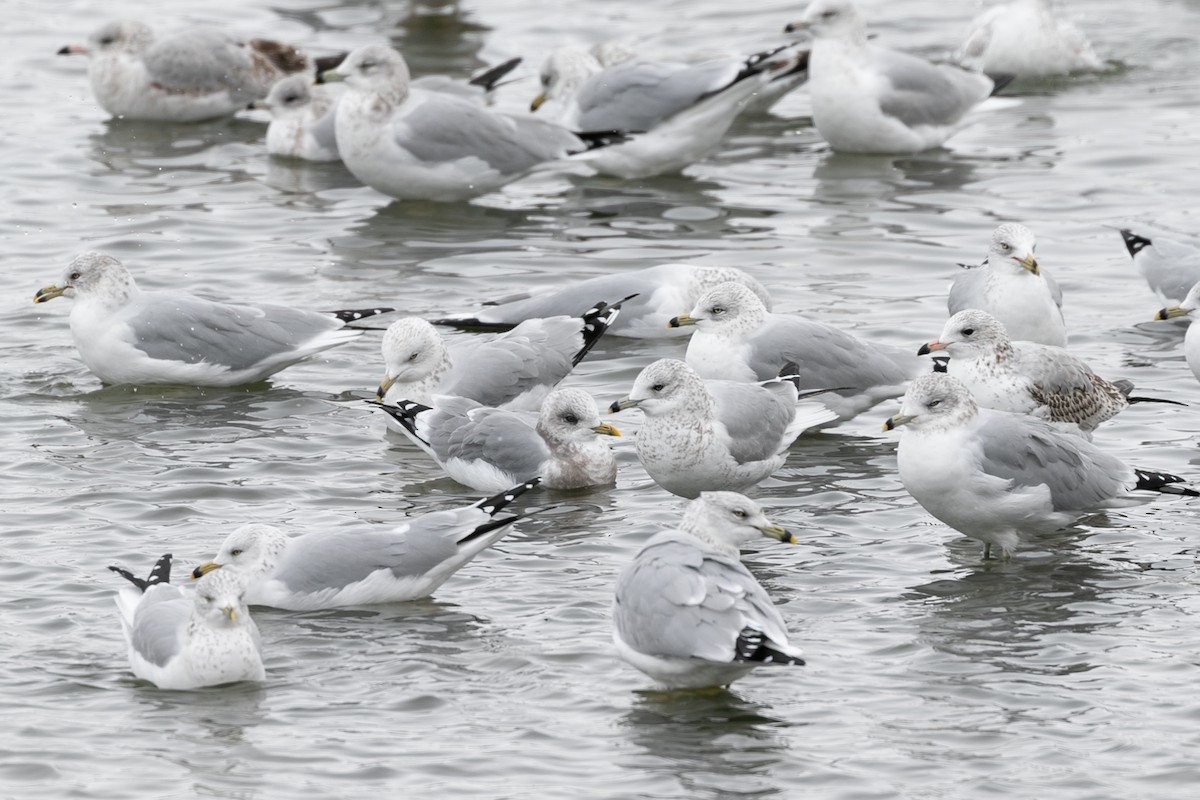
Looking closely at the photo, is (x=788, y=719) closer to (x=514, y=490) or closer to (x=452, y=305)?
(x=514, y=490)

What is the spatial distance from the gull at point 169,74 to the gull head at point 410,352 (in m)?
→ 7.13

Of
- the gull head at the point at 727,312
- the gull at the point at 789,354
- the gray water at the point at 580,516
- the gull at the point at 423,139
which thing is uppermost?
the gull at the point at 423,139

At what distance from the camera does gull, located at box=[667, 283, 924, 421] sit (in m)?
10.1

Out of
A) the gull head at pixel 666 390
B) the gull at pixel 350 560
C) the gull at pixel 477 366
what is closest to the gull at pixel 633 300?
the gull at pixel 477 366

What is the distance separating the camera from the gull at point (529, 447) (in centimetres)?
952

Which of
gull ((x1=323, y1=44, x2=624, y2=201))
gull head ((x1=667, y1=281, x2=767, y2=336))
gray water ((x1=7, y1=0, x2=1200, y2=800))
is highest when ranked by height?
gull ((x1=323, y1=44, x2=624, y2=201))

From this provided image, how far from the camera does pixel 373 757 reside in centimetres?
674

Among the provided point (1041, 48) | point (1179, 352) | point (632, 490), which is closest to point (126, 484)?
point (632, 490)

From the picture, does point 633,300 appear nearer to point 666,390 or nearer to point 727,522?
point 666,390

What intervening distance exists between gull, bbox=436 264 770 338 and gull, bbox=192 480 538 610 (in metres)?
3.62

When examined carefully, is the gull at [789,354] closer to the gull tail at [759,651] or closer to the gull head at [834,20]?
the gull tail at [759,651]

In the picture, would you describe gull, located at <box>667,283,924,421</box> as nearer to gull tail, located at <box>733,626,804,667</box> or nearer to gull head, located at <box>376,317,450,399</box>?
gull head, located at <box>376,317,450,399</box>

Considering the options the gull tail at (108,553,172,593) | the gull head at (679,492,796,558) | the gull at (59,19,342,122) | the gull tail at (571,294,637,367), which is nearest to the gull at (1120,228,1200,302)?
the gull tail at (571,294,637,367)

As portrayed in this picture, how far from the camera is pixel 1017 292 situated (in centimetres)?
1065
